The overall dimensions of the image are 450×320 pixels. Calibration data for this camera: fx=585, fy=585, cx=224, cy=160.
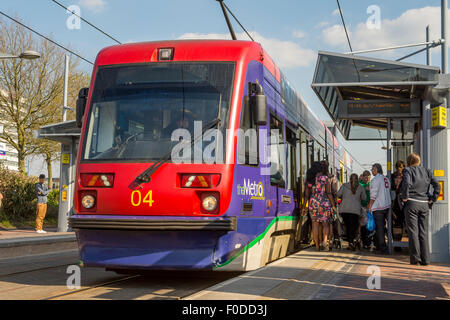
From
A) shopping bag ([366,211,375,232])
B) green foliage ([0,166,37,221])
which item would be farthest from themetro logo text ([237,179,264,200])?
green foliage ([0,166,37,221])

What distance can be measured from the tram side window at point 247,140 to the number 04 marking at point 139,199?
1.14 meters

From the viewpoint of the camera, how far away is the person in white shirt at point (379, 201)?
A: 1101cm

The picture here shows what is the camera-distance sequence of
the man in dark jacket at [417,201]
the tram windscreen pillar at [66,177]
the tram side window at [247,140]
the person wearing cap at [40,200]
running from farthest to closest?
the tram windscreen pillar at [66,177], the person wearing cap at [40,200], the man in dark jacket at [417,201], the tram side window at [247,140]

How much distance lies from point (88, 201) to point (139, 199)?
27.1 inches

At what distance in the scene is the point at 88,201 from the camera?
691 cm

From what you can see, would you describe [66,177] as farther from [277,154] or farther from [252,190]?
[252,190]

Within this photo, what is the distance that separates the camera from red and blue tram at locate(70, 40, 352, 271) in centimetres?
658

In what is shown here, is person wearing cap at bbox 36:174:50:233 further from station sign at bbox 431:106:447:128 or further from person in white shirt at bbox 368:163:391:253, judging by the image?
station sign at bbox 431:106:447:128

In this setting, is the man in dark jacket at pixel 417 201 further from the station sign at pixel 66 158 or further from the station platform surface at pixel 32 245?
the station sign at pixel 66 158

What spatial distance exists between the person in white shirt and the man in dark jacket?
1749 mm

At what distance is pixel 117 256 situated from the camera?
6.67 metres

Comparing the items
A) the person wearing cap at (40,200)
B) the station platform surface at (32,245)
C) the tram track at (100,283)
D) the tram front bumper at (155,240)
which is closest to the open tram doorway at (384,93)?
the tram track at (100,283)

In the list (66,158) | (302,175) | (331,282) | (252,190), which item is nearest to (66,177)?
(66,158)
